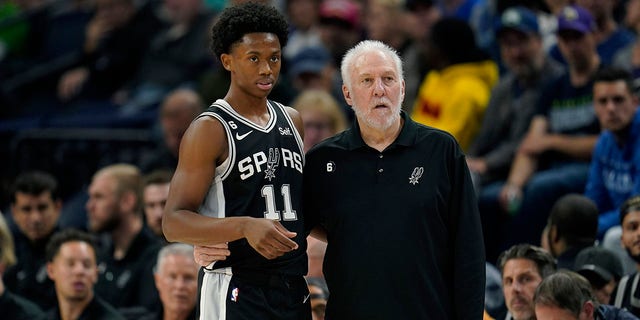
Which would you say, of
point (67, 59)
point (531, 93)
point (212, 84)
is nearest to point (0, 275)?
point (212, 84)

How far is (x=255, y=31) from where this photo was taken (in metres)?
4.77

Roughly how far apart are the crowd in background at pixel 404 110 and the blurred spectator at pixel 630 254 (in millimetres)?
14

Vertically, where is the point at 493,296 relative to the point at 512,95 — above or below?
below

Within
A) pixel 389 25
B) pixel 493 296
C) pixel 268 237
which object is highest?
pixel 389 25

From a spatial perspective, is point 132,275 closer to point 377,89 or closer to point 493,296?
point 493,296

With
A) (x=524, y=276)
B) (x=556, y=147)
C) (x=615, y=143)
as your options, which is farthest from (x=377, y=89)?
(x=556, y=147)

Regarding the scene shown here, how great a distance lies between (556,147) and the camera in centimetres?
834

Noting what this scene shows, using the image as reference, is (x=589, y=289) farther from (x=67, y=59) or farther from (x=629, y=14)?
(x=67, y=59)

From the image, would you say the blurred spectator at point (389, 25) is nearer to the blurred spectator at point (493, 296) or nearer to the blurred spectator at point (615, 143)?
the blurred spectator at point (615, 143)

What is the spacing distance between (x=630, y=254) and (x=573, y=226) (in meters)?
0.35

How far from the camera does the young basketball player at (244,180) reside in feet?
15.2

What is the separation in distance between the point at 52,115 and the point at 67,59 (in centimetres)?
98

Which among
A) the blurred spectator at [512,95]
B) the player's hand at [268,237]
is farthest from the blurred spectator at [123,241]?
the player's hand at [268,237]

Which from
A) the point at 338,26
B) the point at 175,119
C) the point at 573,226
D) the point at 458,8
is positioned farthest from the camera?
the point at 338,26
